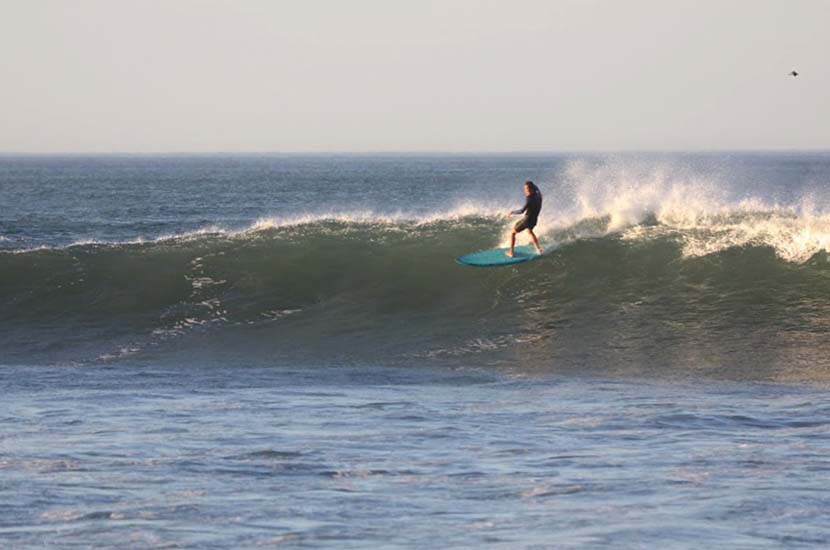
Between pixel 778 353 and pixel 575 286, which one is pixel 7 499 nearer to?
pixel 778 353

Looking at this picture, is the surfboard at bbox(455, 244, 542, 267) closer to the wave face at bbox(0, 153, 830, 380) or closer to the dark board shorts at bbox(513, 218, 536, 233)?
the wave face at bbox(0, 153, 830, 380)

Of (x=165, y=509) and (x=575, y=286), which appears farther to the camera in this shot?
(x=575, y=286)

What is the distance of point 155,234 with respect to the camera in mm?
47656

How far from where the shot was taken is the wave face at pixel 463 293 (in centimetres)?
1691

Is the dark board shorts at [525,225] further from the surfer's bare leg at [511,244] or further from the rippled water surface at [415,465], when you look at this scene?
the rippled water surface at [415,465]

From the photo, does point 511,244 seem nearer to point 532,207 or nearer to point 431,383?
point 532,207

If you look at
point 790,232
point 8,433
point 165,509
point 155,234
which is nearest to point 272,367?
point 8,433

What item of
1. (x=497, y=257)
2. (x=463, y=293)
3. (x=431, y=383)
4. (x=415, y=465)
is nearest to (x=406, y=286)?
(x=463, y=293)

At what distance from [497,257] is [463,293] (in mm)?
1122

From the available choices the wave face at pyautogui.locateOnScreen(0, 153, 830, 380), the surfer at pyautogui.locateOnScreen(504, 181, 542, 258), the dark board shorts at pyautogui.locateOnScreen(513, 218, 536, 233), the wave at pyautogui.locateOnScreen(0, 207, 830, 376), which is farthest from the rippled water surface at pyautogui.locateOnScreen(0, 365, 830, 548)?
the dark board shorts at pyautogui.locateOnScreen(513, 218, 536, 233)

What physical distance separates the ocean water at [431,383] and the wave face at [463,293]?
0.07 metres

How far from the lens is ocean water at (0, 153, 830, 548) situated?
8.55 meters

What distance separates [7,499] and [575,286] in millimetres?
12758

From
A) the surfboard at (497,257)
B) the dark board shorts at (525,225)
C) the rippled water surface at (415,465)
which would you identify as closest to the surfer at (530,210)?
the dark board shorts at (525,225)
